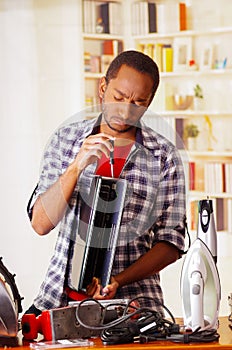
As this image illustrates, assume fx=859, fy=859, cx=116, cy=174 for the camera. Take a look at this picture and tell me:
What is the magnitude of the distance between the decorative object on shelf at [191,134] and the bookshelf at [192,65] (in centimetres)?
3

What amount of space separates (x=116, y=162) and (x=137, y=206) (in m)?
0.15

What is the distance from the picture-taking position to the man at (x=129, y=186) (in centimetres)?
Result: 255

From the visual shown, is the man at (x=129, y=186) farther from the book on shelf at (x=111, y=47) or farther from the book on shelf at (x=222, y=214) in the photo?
the book on shelf at (x=111, y=47)

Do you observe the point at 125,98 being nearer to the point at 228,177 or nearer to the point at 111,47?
the point at 228,177

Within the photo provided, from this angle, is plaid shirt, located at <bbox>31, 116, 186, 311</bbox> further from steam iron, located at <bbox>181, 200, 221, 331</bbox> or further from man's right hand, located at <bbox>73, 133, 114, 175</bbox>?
steam iron, located at <bbox>181, 200, 221, 331</bbox>

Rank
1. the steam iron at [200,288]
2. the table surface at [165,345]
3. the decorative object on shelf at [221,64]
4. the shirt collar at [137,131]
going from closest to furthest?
the table surface at [165,345], the steam iron at [200,288], the shirt collar at [137,131], the decorative object on shelf at [221,64]

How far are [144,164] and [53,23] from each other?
3.53m

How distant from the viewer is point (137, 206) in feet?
8.61

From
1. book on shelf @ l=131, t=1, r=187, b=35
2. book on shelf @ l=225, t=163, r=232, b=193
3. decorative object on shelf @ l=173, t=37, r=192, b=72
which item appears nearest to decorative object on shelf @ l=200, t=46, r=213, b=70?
decorative object on shelf @ l=173, t=37, r=192, b=72

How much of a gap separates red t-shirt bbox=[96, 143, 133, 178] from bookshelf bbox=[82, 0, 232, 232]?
349 cm

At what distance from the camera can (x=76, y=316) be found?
2225 millimetres

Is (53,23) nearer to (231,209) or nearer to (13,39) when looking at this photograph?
(13,39)

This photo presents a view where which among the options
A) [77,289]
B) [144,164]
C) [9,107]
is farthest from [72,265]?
[9,107]

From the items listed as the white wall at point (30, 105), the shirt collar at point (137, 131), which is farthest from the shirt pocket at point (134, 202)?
the white wall at point (30, 105)
